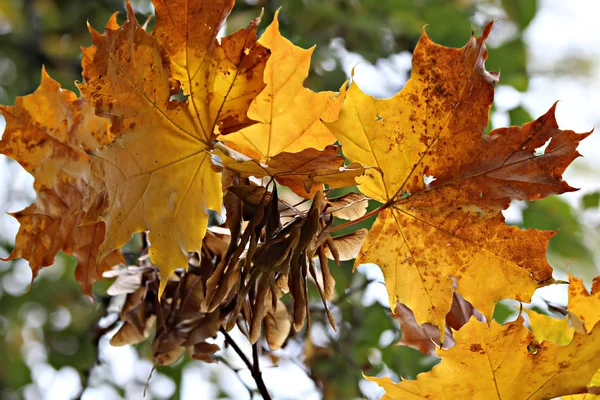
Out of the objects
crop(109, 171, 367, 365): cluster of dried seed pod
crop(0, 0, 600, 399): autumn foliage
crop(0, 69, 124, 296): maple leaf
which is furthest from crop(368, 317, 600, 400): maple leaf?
crop(0, 69, 124, 296): maple leaf

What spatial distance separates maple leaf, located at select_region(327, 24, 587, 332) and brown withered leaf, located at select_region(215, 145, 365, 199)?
5 centimetres

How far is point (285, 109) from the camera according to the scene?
0.45 meters

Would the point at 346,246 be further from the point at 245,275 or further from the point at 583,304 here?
the point at 583,304

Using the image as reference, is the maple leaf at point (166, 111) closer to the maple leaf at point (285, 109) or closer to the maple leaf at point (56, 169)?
the maple leaf at point (285, 109)

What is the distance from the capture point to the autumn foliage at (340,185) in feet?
1.39

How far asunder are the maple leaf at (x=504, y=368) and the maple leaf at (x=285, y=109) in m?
0.19

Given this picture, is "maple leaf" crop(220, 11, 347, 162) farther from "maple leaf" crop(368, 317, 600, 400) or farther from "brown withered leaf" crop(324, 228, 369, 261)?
"maple leaf" crop(368, 317, 600, 400)

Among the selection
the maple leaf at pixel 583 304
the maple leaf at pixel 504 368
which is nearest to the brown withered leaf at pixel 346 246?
the maple leaf at pixel 504 368

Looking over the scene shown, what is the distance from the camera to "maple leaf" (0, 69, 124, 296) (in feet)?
1.84

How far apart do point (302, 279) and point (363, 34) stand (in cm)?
95

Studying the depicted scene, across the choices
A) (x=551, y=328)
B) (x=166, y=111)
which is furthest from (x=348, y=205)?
(x=551, y=328)

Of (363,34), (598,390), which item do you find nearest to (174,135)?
(598,390)

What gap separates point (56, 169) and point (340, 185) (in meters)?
0.32

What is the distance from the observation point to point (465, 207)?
0.46 m
